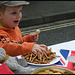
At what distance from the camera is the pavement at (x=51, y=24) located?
5.78 metres

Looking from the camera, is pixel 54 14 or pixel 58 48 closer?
pixel 58 48

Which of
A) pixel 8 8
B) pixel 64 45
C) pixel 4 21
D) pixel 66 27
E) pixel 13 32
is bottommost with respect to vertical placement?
pixel 66 27

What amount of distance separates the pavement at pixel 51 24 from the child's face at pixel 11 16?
11.1ft

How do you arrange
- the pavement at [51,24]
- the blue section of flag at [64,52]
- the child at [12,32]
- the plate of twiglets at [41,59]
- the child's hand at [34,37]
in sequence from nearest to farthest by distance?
the plate of twiglets at [41,59] < the child at [12,32] < the blue section of flag at [64,52] < the child's hand at [34,37] < the pavement at [51,24]

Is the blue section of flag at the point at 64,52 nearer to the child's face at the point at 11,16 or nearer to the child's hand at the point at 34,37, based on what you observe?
the child's hand at the point at 34,37

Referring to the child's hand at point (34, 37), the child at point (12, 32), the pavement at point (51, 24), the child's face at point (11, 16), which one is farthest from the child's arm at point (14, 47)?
the pavement at point (51, 24)

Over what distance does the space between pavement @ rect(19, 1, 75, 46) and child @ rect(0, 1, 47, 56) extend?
3.34 meters

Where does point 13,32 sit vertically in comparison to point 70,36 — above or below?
above

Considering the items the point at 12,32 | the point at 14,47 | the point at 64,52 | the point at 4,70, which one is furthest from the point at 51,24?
the point at 4,70

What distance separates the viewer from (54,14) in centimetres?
765

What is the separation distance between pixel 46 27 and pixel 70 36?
4.50 feet

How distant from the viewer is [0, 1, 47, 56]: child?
6.05 ft

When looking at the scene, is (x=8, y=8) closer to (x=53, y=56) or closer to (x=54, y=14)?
(x=53, y=56)

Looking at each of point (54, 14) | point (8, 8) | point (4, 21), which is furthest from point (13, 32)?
point (54, 14)
